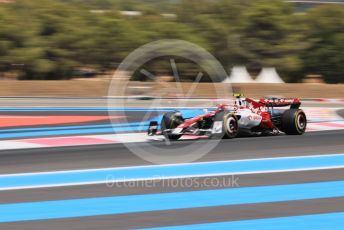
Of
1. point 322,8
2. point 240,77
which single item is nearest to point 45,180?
point 240,77

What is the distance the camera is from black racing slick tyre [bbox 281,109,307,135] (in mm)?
11602

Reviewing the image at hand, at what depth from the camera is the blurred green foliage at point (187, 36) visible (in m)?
34.4

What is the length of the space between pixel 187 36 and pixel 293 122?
24.4 meters

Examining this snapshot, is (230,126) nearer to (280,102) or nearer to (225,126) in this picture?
(225,126)

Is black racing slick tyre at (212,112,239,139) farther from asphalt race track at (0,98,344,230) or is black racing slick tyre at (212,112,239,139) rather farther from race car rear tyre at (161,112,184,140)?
race car rear tyre at (161,112,184,140)

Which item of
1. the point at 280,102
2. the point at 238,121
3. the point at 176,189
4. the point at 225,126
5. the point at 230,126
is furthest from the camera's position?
the point at 280,102

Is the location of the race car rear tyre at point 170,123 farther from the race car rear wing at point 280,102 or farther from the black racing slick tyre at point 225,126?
the race car rear wing at point 280,102

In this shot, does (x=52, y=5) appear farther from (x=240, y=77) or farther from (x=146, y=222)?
(x=146, y=222)

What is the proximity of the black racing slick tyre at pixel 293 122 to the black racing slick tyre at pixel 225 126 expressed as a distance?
4.20 ft

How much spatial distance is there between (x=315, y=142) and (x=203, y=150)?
224cm

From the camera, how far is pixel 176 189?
691 cm

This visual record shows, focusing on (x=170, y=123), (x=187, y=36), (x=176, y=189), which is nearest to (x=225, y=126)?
(x=170, y=123)

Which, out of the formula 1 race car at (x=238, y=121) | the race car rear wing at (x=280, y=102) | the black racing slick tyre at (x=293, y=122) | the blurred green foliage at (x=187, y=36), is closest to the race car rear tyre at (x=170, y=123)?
the formula 1 race car at (x=238, y=121)

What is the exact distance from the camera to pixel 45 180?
750cm
